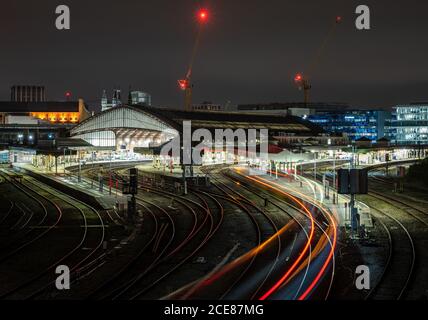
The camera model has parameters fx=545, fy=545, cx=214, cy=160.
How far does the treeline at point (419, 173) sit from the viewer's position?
166 feet

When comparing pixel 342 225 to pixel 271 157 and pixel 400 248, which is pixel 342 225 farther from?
pixel 271 157

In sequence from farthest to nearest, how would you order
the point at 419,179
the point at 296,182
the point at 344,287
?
the point at 419,179, the point at 296,182, the point at 344,287

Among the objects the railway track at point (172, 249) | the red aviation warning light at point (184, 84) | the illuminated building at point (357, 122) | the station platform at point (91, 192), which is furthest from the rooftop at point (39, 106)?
the railway track at point (172, 249)

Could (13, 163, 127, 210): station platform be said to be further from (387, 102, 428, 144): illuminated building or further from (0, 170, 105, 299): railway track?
(387, 102, 428, 144): illuminated building

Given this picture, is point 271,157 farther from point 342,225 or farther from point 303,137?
point 303,137

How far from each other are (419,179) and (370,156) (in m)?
30.0

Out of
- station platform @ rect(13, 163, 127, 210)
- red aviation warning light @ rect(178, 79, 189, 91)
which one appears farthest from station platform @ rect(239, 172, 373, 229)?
red aviation warning light @ rect(178, 79, 189, 91)

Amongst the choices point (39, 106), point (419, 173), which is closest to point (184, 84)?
point (39, 106)
